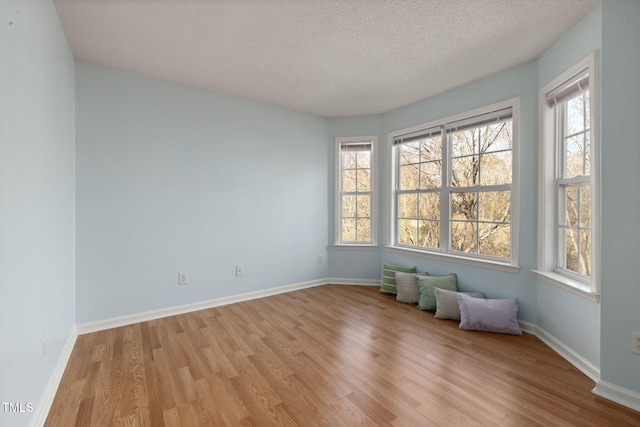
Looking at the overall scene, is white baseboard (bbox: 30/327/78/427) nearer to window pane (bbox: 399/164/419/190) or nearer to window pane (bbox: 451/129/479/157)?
window pane (bbox: 399/164/419/190)

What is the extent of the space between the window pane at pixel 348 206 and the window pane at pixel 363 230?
167 mm

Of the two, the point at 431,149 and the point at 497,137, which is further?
the point at 431,149

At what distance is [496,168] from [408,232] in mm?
1366

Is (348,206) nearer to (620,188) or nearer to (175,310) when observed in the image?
(175,310)

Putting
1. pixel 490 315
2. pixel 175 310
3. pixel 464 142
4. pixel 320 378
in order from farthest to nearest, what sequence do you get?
1. pixel 464 142
2. pixel 175 310
3. pixel 490 315
4. pixel 320 378

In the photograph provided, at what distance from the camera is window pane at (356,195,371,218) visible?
4.22 m

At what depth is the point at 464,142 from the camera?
3221 mm

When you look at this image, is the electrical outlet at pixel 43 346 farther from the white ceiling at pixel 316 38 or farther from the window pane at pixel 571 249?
the window pane at pixel 571 249

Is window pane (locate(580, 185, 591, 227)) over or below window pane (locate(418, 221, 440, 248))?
over

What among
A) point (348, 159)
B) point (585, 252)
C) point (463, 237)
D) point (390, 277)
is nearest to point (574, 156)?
point (585, 252)

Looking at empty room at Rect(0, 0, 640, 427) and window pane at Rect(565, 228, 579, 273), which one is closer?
empty room at Rect(0, 0, 640, 427)

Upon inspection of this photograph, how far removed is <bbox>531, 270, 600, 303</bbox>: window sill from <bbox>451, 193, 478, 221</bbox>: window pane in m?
0.88

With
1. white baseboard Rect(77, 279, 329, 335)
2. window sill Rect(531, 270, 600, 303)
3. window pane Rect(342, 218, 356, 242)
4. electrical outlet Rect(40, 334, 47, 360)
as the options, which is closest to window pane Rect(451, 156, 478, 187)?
window sill Rect(531, 270, 600, 303)

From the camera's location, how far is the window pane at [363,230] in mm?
4234
